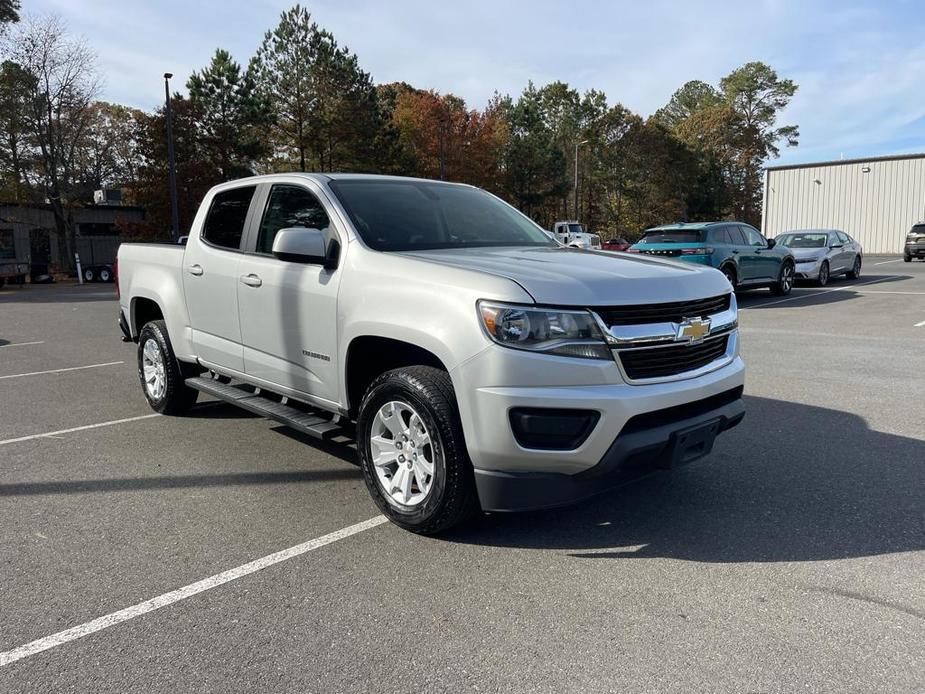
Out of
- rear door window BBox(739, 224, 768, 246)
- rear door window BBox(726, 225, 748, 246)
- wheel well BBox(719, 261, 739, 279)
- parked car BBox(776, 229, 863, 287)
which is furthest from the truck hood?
parked car BBox(776, 229, 863, 287)

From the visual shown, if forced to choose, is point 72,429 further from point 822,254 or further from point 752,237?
point 822,254

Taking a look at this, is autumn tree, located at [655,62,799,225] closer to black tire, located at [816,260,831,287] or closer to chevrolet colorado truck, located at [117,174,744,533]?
black tire, located at [816,260,831,287]

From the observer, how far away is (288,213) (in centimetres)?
486

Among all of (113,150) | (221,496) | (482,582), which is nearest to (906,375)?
(482,582)

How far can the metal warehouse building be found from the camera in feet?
131

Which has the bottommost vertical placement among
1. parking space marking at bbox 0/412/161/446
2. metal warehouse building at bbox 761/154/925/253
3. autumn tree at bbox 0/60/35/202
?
parking space marking at bbox 0/412/161/446

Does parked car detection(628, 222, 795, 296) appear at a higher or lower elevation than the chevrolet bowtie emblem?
higher

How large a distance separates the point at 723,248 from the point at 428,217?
1117cm

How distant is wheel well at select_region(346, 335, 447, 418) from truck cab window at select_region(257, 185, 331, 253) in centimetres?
88

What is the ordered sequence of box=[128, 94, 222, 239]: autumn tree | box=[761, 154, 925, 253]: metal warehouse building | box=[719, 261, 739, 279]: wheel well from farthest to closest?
box=[761, 154, 925, 253]: metal warehouse building < box=[128, 94, 222, 239]: autumn tree < box=[719, 261, 739, 279]: wheel well

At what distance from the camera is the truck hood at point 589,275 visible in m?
3.37

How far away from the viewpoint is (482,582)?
3270 millimetres

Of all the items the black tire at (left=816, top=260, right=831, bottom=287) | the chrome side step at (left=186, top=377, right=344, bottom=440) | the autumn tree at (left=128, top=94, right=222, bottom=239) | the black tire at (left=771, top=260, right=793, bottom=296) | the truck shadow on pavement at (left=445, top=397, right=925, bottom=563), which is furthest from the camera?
the autumn tree at (left=128, top=94, right=222, bottom=239)

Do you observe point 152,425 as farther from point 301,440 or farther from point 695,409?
point 695,409
